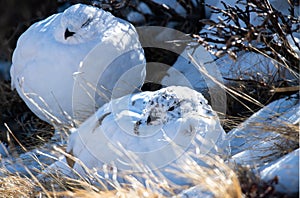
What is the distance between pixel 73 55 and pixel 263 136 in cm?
123

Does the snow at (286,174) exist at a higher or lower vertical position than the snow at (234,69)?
higher

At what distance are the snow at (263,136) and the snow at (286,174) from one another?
13 centimetres

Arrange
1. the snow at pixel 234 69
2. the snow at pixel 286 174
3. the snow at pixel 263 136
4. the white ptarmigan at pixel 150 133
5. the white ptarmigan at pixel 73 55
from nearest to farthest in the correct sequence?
the snow at pixel 286 174, the snow at pixel 263 136, the white ptarmigan at pixel 150 133, the snow at pixel 234 69, the white ptarmigan at pixel 73 55

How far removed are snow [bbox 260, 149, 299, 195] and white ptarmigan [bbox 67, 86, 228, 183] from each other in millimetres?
479

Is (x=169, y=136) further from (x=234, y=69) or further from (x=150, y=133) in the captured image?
(x=234, y=69)

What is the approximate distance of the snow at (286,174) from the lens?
2020 mm

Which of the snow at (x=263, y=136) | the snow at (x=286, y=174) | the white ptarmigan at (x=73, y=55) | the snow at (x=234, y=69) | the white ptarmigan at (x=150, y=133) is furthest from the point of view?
the white ptarmigan at (x=73, y=55)

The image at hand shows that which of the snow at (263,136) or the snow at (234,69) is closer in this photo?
the snow at (263,136)

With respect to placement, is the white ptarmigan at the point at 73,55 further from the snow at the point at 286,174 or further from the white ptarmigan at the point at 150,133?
the snow at the point at 286,174

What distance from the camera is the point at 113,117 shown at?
286cm

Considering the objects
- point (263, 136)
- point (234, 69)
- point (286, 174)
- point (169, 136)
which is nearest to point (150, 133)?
point (169, 136)

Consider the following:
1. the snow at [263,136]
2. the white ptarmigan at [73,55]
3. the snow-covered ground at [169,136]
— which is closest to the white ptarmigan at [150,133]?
the snow-covered ground at [169,136]

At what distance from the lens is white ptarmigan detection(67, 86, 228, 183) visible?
2.62 metres

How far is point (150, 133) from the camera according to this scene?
2.71 metres
